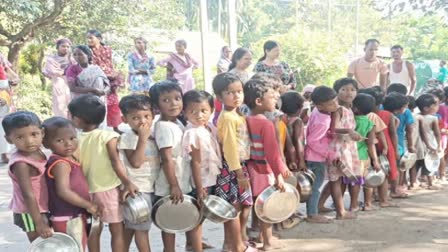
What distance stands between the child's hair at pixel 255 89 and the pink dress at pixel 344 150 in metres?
0.99

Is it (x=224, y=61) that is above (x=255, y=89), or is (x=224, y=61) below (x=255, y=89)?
above

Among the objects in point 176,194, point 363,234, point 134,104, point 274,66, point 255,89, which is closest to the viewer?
point 134,104

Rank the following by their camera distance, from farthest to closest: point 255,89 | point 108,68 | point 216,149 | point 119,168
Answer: point 108,68 → point 255,89 → point 216,149 → point 119,168

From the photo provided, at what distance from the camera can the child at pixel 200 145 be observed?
3.24 meters

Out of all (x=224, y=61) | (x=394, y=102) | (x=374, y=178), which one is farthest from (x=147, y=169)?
(x=224, y=61)

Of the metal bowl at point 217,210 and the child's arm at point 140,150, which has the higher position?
the child's arm at point 140,150

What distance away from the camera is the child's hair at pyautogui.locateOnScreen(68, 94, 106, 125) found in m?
2.93

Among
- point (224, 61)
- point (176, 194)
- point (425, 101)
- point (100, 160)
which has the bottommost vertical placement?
point (176, 194)

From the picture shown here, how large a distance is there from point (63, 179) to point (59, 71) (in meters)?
3.95

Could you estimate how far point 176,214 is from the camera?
318 cm

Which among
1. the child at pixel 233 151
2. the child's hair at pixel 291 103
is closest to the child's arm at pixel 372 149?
the child's hair at pixel 291 103

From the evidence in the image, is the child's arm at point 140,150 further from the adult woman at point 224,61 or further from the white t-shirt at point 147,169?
the adult woman at point 224,61

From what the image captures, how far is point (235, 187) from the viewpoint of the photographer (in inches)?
137

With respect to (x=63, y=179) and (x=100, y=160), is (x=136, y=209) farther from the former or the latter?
(x=63, y=179)
